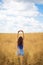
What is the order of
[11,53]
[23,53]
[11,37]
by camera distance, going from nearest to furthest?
[23,53]
[11,53]
[11,37]

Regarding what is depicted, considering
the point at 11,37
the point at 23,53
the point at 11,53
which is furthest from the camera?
the point at 11,37

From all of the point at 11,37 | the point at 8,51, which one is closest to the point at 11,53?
the point at 8,51

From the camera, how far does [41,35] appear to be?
638 inches

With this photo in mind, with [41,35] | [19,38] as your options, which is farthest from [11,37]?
[19,38]

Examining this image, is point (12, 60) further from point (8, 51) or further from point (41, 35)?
point (41, 35)

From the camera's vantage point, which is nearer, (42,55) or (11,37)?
(42,55)

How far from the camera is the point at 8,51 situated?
14672 mm

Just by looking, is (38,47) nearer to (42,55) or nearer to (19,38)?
(42,55)

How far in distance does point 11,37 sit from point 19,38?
2.49 metres

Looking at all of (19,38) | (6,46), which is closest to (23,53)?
(19,38)

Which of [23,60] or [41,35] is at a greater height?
[41,35]

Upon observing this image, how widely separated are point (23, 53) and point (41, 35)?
8.97 feet

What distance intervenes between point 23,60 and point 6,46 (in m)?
0.94

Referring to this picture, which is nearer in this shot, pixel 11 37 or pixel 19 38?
pixel 19 38
